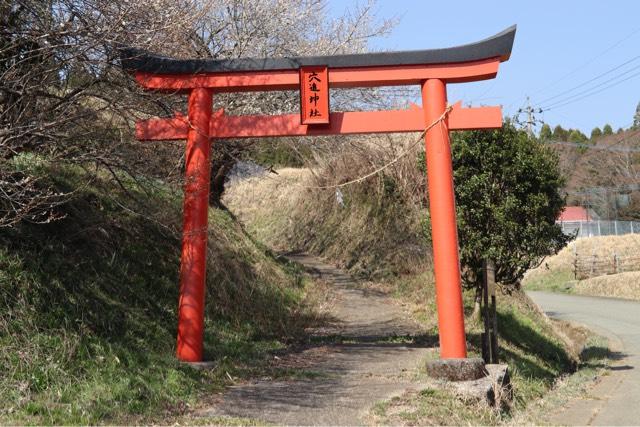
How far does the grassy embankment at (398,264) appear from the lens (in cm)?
618

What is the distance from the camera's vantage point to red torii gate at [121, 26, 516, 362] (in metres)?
7.29

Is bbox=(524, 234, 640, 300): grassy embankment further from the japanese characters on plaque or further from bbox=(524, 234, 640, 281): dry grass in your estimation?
the japanese characters on plaque

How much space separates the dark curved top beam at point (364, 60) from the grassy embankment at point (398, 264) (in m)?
4.15

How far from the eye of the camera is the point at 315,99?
7.51 metres

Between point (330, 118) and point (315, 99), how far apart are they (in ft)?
1.05

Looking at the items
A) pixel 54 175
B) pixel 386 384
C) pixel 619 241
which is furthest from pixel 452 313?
pixel 619 241

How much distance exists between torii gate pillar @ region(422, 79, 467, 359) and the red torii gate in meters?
0.01

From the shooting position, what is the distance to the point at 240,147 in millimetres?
12406

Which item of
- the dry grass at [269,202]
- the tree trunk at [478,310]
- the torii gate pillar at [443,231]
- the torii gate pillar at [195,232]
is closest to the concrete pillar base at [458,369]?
the torii gate pillar at [443,231]

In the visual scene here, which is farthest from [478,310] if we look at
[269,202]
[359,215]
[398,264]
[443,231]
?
[269,202]

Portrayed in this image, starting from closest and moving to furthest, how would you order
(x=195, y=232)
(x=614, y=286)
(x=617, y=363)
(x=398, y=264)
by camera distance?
(x=195, y=232), (x=617, y=363), (x=398, y=264), (x=614, y=286)

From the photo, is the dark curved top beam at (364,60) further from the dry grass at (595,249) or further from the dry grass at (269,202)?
the dry grass at (595,249)

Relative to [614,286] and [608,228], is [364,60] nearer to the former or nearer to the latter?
[614,286]

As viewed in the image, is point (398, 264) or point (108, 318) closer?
point (108, 318)
